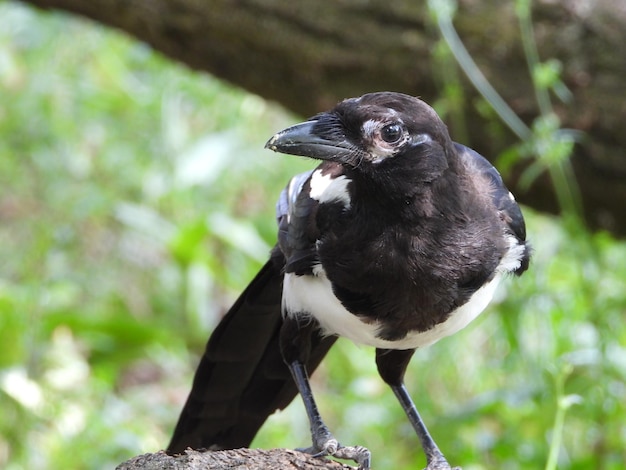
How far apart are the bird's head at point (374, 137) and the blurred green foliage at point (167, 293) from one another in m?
1.31

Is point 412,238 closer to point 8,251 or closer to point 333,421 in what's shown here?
point 333,421

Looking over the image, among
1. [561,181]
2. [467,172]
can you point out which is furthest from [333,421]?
[467,172]

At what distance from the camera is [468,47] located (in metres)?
4.33

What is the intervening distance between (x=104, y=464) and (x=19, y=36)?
10.4ft

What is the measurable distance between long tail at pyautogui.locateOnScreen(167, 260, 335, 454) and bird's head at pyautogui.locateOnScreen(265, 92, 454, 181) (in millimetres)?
810

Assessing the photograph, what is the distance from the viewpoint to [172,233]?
545 cm

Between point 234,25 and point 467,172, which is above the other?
point 234,25

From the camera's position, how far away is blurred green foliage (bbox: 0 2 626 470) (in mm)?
3801

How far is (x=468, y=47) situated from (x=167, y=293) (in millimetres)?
2325

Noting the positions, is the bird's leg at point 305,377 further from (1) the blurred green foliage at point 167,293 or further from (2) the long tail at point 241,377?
(1) the blurred green foliage at point 167,293

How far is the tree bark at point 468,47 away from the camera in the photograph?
14.0 ft

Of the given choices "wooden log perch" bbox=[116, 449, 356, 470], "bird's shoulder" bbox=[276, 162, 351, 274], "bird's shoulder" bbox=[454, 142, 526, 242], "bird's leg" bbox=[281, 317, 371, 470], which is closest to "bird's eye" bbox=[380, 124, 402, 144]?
"bird's shoulder" bbox=[276, 162, 351, 274]

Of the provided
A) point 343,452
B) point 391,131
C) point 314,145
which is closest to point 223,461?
point 343,452

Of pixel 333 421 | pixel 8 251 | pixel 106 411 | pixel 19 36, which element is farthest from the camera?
pixel 19 36
